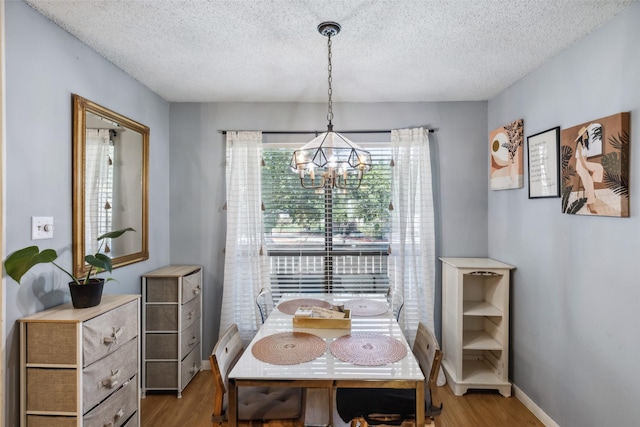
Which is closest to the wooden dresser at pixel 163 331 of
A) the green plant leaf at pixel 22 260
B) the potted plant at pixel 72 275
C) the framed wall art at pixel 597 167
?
the potted plant at pixel 72 275

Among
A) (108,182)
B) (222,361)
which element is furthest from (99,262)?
(222,361)

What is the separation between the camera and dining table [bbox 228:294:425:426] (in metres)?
1.50

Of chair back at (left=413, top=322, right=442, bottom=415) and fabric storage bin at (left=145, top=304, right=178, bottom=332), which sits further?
fabric storage bin at (left=145, top=304, right=178, bottom=332)

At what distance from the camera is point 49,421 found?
167 centimetres

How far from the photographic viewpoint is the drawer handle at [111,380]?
5.97 ft

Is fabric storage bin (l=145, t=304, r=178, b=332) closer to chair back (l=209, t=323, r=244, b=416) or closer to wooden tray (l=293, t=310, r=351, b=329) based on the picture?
chair back (l=209, t=323, r=244, b=416)

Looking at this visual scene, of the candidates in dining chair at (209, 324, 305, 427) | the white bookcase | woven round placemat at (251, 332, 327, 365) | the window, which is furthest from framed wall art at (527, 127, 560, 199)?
dining chair at (209, 324, 305, 427)

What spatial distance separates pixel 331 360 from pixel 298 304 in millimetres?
926

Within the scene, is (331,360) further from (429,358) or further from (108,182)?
(108,182)

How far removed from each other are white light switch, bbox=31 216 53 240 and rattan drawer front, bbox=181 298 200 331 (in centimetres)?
120

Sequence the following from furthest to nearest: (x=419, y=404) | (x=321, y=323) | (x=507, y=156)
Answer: (x=507, y=156) → (x=321, y=323) → (x=419, y=404)

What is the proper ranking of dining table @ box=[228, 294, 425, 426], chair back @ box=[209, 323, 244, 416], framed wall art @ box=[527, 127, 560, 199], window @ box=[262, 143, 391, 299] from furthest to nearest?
window @ box=[262, 143, 391, 299]
framed wall art @ box=[527, 127, 560, 199]
chair back @ box=[209, 323, 244, 416]
dining table @ box=[228, 294, 425, 426]

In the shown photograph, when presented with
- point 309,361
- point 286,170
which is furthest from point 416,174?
point 309,361

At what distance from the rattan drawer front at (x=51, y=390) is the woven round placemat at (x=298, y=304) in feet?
4.02
